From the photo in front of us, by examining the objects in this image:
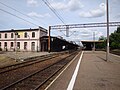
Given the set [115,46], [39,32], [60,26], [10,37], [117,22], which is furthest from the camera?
[115,46]

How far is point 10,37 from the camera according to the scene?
222ft

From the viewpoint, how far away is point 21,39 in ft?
215

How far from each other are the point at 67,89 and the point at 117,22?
4183cm

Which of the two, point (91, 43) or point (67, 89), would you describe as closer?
point (67, 89)

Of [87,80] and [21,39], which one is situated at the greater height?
[21,39]

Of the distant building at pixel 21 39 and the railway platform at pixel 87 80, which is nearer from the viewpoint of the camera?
the railway platform at pixel 87 80

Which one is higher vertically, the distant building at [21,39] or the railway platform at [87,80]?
the distant building at [21,39]

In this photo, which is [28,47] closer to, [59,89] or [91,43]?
[91,43]

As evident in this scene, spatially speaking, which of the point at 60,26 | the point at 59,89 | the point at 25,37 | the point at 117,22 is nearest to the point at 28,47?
the point at 25,37

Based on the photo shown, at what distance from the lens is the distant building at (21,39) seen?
6278 cm

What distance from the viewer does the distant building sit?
206 feet

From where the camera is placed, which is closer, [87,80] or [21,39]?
[87,80]

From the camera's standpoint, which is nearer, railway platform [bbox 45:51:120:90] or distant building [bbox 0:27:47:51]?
railway platform [bbox 45:51:120:90]

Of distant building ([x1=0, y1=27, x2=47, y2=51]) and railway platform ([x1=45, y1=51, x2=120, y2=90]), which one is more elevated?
distant building ([x1=0, y1=27, x2=47, y2=51])
